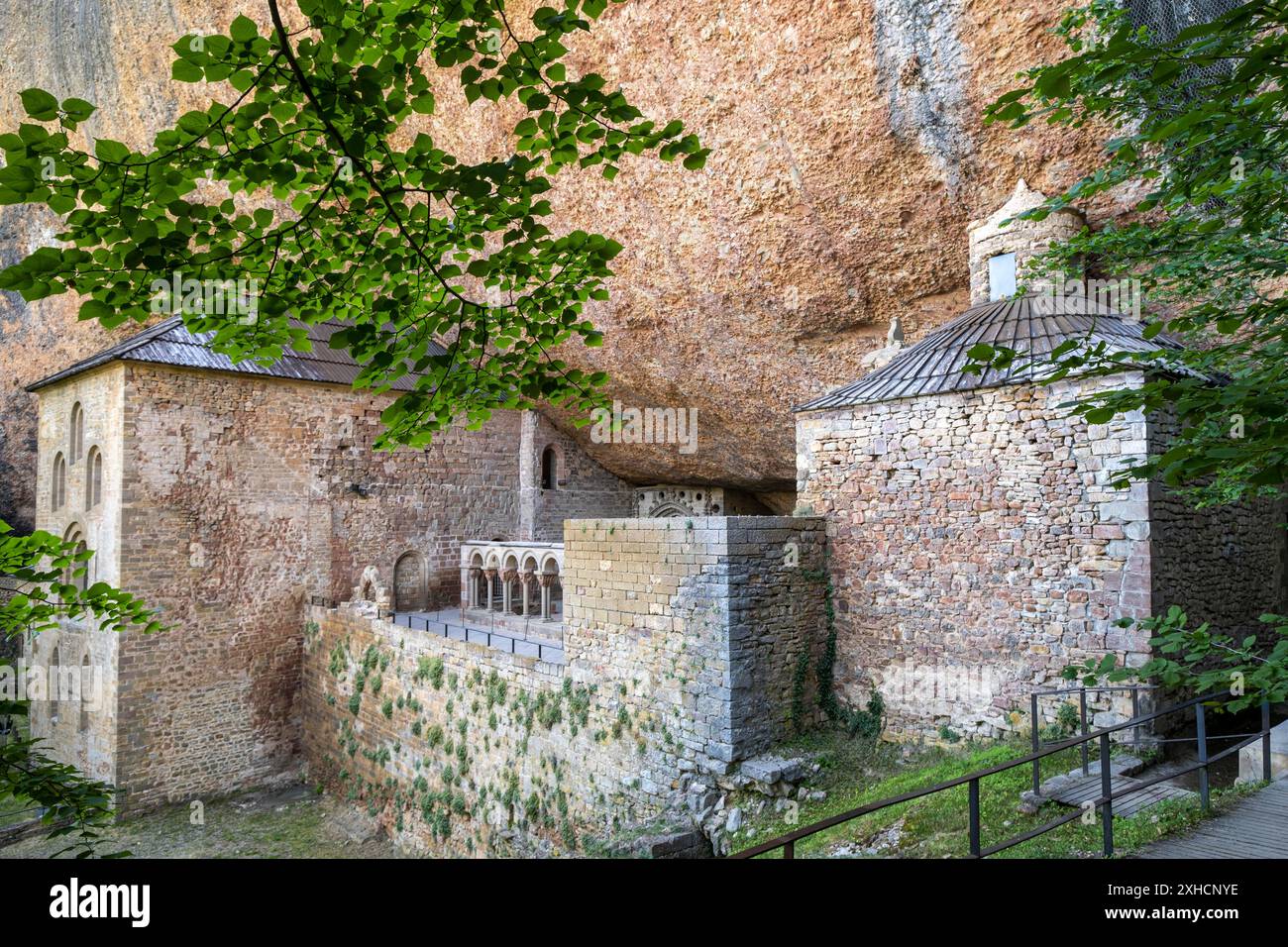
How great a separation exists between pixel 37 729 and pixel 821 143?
727 inches

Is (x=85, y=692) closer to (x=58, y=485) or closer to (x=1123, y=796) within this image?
(x=58, y=485)

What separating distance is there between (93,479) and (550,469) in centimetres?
947

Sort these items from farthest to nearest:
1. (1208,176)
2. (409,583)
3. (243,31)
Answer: (409,583) → (1208,176) → (243,31)

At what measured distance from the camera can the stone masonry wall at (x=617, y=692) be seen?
324 inches

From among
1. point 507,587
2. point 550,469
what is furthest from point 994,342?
point 550,469

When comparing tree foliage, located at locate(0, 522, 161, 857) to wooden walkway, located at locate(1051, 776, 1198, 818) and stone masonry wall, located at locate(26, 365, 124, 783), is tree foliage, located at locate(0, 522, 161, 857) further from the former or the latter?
stone masonry wall, located at locate(26, 365, 124, 783)

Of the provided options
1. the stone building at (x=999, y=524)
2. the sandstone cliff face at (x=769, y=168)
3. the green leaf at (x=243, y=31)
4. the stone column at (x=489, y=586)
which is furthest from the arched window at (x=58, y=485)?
the green leaf at (x=243, y=31)

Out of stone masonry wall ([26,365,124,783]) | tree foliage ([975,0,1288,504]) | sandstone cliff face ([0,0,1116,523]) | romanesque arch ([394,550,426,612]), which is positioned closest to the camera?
tree foliage ([975,0,1288,504])

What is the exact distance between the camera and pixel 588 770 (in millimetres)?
9195

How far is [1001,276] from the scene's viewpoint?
9.25m

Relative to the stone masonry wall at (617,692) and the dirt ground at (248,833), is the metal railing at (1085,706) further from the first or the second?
the dirt ground at (248,833)

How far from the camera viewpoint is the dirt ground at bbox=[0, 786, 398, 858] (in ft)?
39.0

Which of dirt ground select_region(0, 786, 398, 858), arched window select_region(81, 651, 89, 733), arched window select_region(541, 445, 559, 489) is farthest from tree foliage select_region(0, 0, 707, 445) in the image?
arched window select_region(541, 445, 559, 489)

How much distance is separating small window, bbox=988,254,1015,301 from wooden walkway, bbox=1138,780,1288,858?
5.99 meters
